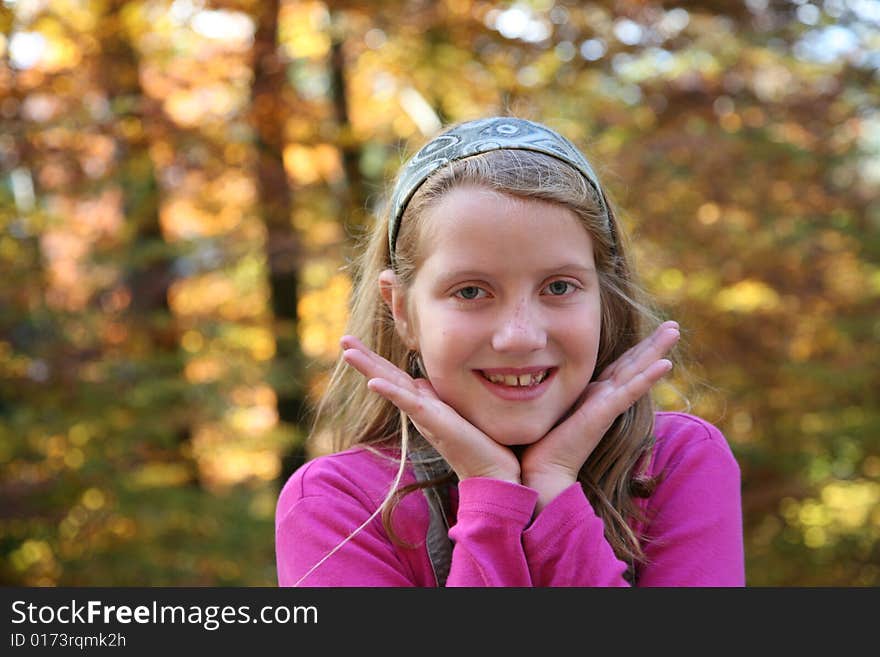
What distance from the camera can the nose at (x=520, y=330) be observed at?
1838mm

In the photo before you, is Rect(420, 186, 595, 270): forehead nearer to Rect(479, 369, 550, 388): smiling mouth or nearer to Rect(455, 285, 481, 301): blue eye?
Rect(455, 285, 481, 301): blue eye

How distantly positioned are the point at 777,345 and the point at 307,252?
12.5 ft

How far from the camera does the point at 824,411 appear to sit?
287 inches

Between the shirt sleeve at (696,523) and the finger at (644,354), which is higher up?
the finger at (644,354)

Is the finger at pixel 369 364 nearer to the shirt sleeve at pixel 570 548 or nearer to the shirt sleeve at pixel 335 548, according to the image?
the shirt sleeve at pixel 335 548

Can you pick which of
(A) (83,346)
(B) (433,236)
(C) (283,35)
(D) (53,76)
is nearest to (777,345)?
(C) (283,35)

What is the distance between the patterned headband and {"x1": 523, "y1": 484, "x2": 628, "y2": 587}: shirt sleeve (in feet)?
2.13

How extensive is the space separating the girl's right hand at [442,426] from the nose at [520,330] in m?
0.18

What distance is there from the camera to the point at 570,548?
5.98ft

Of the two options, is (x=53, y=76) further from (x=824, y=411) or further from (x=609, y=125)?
(x=824, y=411)

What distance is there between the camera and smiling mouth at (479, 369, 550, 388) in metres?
1.91

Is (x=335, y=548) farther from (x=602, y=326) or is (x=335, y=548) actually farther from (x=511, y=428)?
(x=602, y=326)

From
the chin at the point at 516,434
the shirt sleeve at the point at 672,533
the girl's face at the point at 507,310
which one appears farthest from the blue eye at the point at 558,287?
the shirt sleeve at the point at 672,533

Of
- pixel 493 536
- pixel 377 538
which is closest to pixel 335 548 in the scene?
pixel 377 538
